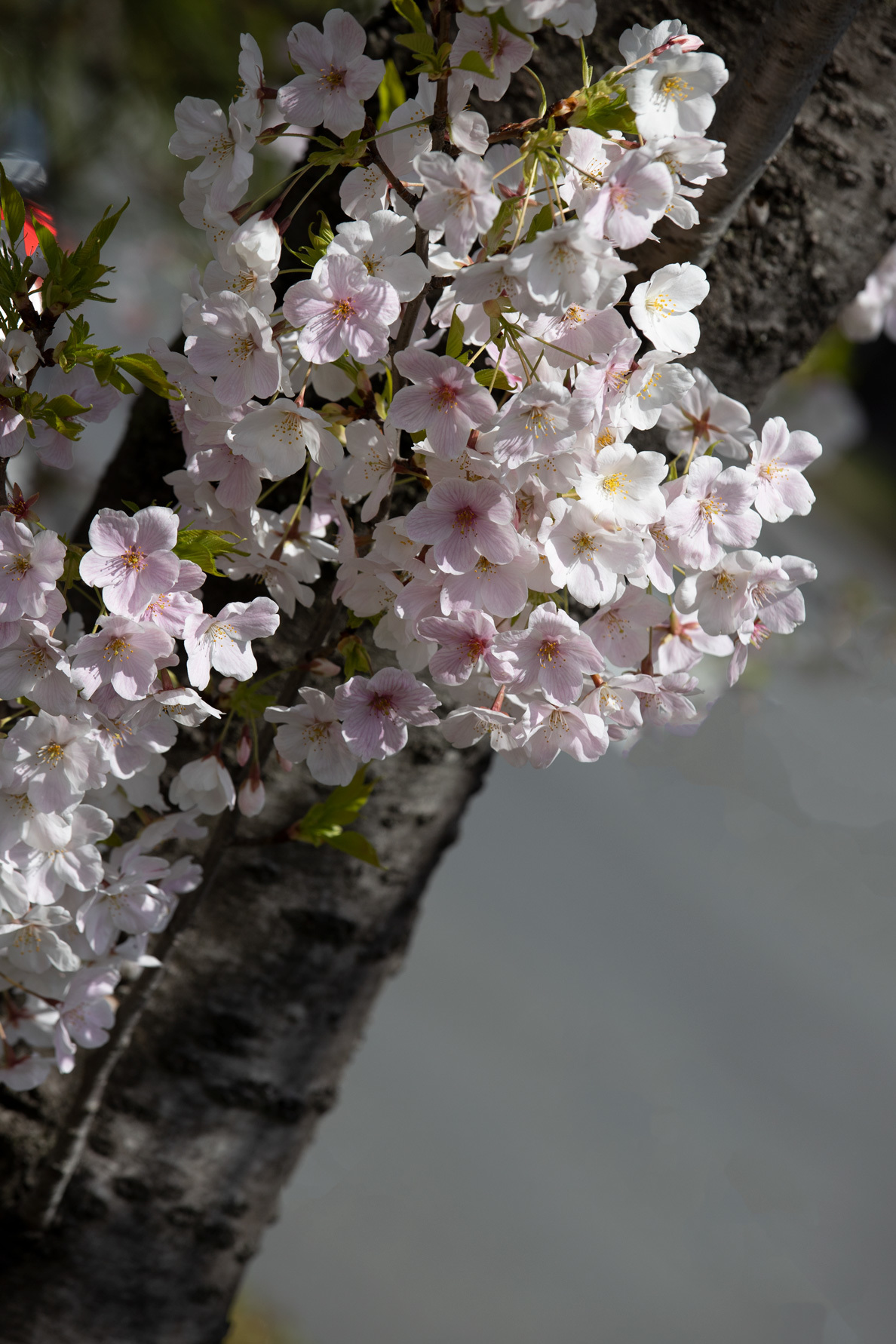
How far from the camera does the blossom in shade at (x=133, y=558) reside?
13.8 inches

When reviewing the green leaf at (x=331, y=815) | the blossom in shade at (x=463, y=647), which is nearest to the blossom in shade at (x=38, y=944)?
the green leaf at (x=331, y=815)

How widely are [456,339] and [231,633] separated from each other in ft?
0.49

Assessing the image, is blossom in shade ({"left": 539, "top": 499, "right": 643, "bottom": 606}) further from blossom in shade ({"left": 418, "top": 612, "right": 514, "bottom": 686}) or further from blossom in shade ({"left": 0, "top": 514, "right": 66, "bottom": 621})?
blossom in shade ({"left": 0, "top": 514, "right": 66, "bottom": 621})

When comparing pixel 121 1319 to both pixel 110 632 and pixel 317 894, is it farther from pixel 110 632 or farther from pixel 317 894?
pixel 110 632

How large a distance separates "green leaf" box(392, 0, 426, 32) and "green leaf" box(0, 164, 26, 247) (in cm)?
18

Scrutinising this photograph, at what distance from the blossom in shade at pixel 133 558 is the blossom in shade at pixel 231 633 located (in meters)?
0.02

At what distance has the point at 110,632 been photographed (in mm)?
346

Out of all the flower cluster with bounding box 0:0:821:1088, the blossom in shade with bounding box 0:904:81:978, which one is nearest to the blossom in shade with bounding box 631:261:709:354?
the flower cluster with bounding box 0:0:821:1088

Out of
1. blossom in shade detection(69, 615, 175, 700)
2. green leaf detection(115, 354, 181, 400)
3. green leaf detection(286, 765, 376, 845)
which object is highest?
green leaf detection(115, 354, 181, 400)

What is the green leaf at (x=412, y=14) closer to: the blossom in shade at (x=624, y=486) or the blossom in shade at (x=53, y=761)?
the blossom in shade at (x=624, y=486)

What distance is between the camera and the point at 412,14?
35cm

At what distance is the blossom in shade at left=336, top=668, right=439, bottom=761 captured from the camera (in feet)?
1.28

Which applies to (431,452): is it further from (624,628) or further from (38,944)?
(38,944)

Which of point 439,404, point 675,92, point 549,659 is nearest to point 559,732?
point 549,659
